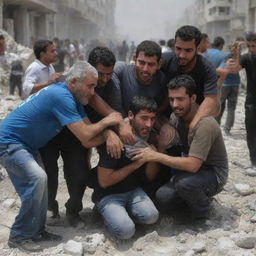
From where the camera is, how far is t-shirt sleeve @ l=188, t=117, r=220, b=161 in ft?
11.5

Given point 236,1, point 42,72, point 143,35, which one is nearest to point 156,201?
point 42,72

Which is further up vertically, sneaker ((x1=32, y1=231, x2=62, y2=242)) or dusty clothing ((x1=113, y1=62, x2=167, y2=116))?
dusty clothing ((x1=113, y1=62, x2=167, y2=116))

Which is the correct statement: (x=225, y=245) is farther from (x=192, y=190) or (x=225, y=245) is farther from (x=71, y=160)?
(x=71, y=160)

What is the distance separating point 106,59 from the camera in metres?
3.52

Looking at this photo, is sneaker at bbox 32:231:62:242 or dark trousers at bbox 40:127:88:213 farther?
dark trousers at bbox 40:127:88:213

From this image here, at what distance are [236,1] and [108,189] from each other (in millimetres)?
47497

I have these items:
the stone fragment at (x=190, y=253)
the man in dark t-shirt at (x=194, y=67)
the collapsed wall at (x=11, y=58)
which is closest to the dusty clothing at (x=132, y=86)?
the man in dark t-shirt at (x=194, y=67)

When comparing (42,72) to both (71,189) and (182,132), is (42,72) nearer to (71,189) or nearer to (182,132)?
(71,189)

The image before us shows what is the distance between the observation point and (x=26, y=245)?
3414 millimetres

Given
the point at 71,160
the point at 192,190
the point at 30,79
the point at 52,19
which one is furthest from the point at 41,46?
the point at 52,19

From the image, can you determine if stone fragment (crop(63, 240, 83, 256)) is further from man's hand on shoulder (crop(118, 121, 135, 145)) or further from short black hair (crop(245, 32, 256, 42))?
short black hair (crop(245, 32, 256, 42))

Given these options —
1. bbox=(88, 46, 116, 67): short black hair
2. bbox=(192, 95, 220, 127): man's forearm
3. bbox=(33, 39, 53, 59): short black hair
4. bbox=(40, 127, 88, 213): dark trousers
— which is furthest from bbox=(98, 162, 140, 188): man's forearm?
bbox=(33, 39, 53, 59): short black hair

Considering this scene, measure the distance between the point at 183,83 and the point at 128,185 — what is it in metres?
1.12

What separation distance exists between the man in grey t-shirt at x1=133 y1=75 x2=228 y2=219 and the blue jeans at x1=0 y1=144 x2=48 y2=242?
2.87 feet
